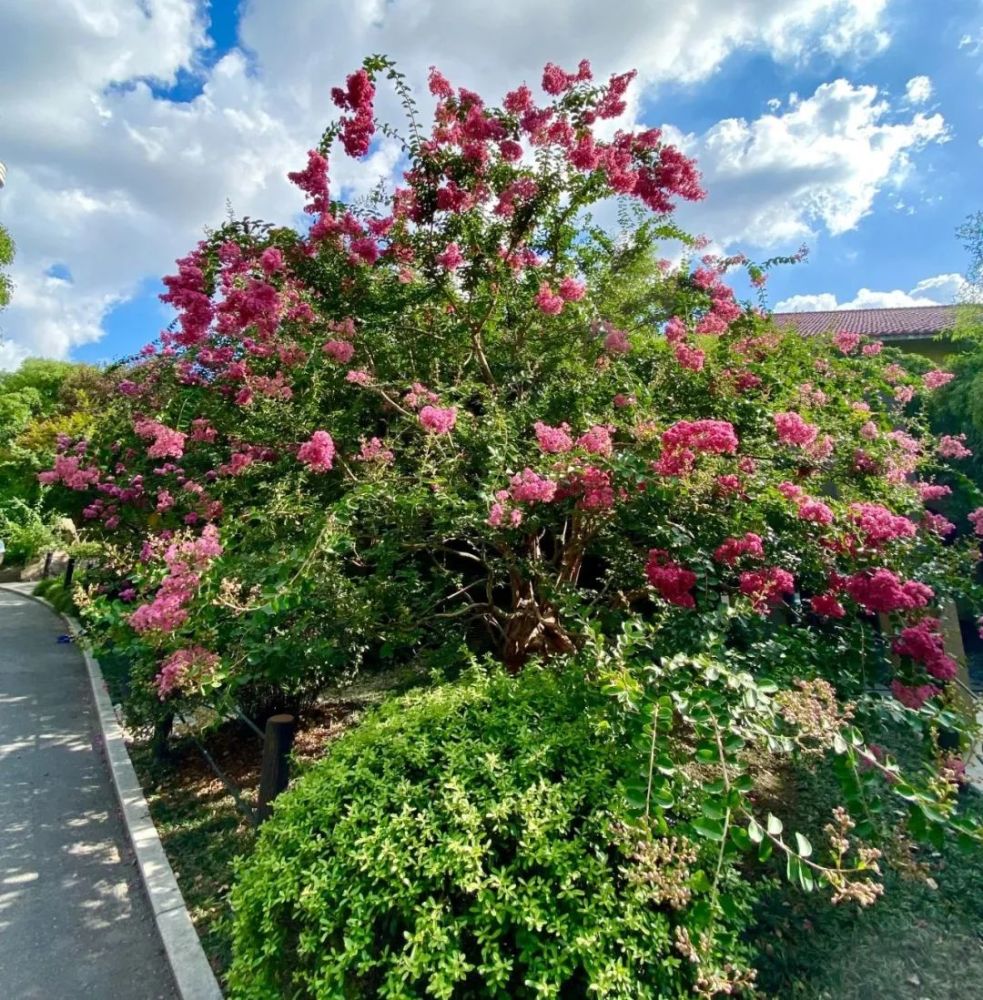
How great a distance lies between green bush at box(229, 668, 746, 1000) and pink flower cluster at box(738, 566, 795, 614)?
3.50 feet

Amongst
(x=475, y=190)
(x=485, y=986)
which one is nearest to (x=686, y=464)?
(x=485, y=986)

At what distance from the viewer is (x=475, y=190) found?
4.02m

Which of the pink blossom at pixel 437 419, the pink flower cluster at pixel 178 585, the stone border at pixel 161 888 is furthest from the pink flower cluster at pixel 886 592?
the stone border at pixel 161 888

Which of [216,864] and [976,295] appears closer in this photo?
[216,864]

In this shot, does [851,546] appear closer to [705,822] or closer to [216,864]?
[705,822]

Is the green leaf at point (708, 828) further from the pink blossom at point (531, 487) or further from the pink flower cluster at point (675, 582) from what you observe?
the pink blossom at point (531, 487)

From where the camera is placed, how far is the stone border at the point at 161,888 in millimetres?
2432

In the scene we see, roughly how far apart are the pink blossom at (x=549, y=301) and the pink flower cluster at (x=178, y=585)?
8.60ft

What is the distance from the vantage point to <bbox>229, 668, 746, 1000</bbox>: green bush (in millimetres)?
1529

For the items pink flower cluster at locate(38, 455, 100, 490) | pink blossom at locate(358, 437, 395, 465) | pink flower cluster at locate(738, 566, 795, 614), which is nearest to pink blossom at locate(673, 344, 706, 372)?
pink flower cluster at locate(738, 566, 795, 614)

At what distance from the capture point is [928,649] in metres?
2.72

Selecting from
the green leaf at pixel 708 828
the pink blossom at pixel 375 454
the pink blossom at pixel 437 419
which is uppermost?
the pink blossom at pixel 437 419

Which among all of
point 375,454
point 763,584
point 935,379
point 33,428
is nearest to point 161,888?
point 375,454

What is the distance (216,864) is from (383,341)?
338cm
